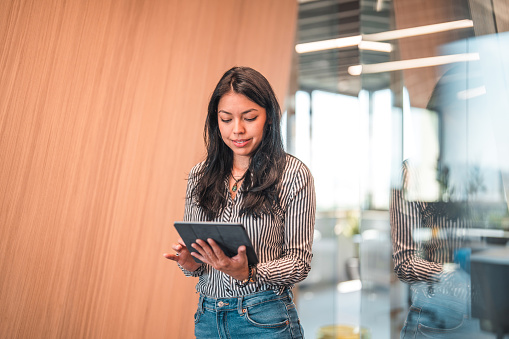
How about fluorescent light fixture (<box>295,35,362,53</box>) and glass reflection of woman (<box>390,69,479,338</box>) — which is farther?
fluorescent light fixture (<box>295,35,362,53</box>)

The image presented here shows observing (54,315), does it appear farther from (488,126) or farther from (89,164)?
(488,126)

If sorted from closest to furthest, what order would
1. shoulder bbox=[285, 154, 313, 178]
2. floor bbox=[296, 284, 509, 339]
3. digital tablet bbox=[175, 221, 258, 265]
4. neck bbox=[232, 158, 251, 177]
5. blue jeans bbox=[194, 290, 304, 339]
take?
digital tablet bbox=[175, 221, 258, 265] < blue jeans bbox=[194, 290, 304, 339] < shoulder bbox=[285, 154, 313, 178] < neck bbox=[232, 158, 251, 177] < floor bbox=[296, 284, 509, 339]

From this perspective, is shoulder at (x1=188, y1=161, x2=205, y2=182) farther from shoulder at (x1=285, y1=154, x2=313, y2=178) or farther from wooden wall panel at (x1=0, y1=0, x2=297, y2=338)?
wooden wall panel at (x1=0, y1=0, x2=297, y2=338)

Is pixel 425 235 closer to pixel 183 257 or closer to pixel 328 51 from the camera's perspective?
pixel 183 257

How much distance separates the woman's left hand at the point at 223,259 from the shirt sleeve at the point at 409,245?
2.28 feet

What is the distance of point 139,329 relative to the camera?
8.13ft

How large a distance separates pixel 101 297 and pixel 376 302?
143 centimetres

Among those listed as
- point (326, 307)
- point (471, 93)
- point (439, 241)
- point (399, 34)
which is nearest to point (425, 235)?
point (439, 241)

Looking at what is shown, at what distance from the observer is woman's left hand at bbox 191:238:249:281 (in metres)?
1.33

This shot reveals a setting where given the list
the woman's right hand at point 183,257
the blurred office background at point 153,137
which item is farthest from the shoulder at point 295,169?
the blurred office background at point 153,137

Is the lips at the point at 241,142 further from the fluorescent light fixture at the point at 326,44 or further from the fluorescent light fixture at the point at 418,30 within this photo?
the fluorescent light fixture at the point at 326,44

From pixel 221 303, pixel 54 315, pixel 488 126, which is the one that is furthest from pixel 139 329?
pixel 488 126

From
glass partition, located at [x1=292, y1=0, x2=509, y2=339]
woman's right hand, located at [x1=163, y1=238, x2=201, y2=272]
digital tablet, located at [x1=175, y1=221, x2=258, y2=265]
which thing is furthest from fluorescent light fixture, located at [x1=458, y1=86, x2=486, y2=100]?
woman's right hand, located at [x1=163, y1=238, x2=201, y2=272]

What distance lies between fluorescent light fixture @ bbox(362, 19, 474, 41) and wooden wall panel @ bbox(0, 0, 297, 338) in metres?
1.06
